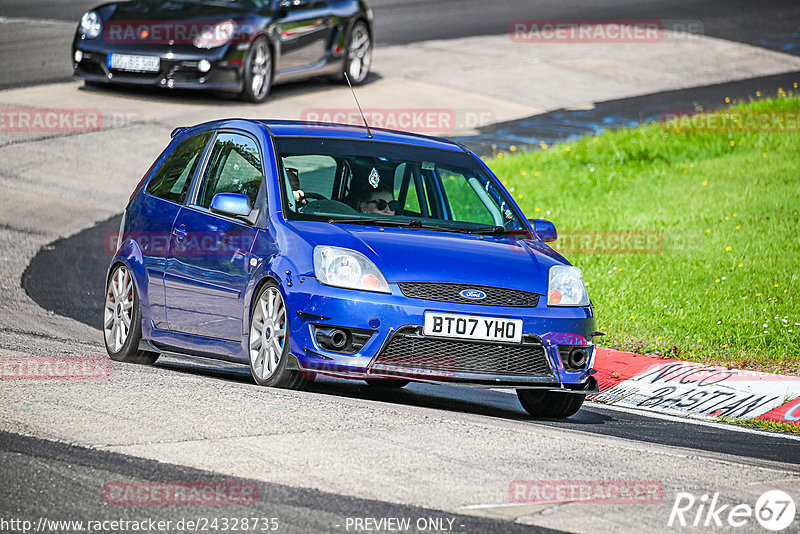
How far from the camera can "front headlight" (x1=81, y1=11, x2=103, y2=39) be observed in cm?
1805

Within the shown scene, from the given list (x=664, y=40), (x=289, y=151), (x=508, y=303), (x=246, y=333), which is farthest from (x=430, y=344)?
(x=664, y=40)

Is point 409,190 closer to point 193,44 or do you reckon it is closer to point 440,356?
point 440,356

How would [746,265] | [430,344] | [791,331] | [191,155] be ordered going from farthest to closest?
[746,265] < [791,331] < [191,155] < [430,344]

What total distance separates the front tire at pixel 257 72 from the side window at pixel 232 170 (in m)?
9.77

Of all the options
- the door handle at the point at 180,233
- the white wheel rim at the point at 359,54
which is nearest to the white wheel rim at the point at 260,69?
the white wheel rim at the point at 359,54

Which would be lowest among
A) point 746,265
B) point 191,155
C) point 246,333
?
point 746,265

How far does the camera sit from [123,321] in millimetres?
9172

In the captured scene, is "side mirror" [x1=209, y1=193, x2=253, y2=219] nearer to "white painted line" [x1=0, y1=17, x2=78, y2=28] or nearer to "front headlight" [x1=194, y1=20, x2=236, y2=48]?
"front headlight" [x1=194, y1=20, x2=236, y2=48]

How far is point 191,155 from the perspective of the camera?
914 cm

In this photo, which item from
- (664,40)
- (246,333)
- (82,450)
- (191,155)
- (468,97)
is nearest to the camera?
(82,450)

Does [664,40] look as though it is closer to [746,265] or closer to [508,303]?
[746,265]

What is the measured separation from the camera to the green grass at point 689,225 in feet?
34.8

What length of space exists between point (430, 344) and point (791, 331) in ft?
14.0

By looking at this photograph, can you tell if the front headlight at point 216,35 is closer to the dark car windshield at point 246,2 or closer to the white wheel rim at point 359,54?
the dark car windshield at point 246,2
